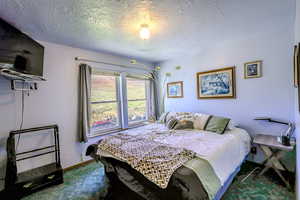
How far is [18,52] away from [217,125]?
318 centimetres

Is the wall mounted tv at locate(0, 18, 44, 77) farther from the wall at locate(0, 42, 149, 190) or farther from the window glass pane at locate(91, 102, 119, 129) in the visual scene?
the window glass pane at locate(91, 102, 119, 129)

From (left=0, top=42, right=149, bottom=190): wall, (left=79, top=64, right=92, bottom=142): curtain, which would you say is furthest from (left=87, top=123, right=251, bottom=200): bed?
(left=0, top=42, right=149, bottom=190): wall

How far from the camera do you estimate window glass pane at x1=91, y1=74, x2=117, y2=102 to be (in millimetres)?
3078

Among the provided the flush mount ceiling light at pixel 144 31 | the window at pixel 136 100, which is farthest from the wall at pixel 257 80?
the flush mount ceiling light at pixel 144 31

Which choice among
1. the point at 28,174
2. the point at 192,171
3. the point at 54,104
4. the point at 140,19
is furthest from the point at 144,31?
the point at 28,174

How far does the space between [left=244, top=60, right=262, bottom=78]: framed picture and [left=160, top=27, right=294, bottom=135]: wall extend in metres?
0.07

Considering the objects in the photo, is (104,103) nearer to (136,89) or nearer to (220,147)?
(136,89)

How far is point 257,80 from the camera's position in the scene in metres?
2.47

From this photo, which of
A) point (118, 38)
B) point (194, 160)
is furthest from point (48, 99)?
point (194, 160)

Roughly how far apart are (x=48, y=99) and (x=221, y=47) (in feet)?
11.6

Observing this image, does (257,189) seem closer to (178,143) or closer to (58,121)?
(178,143)

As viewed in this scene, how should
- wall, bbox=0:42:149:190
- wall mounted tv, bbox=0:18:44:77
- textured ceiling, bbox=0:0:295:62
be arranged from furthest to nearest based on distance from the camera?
wall, bbox=0:42:149:190 → wall mounted tv, bbox=0:18:44:77 → textured ceiling, bbox=0:0:295:62

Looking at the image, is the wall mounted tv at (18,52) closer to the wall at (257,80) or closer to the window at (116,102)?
the window at (116,102)

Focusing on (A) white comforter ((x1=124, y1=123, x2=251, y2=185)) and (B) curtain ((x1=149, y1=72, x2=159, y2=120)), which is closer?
(A) white comforter ((x1=124, y1=123, x2=251, y2=185))
